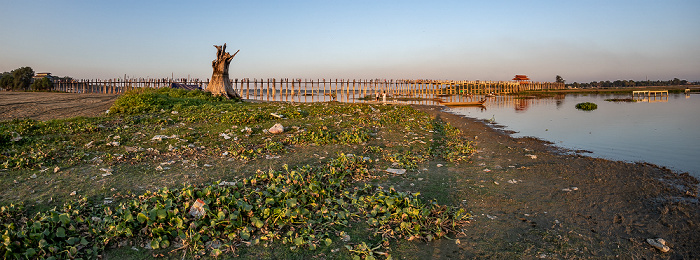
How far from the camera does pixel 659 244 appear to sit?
3607mm

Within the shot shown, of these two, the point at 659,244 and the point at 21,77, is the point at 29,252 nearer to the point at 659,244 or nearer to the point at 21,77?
the point at 659,244

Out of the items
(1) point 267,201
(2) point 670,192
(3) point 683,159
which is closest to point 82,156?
(1) point 267,201

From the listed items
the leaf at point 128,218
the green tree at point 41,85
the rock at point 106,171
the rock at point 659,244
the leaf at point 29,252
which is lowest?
the rock at point 659,244

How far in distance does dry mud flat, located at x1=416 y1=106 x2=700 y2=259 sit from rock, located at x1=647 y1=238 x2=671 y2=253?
39 millimetres

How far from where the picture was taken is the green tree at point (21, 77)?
3497cm

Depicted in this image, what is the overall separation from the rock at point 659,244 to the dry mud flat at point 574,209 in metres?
0.04

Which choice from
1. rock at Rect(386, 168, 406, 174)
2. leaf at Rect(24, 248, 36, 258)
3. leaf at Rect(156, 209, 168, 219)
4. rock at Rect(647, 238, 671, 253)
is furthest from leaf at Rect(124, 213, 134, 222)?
rock at Rect(647, 238, 671, 253)

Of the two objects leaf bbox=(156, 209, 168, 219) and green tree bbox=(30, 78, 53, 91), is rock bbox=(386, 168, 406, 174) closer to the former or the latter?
leaf bbox=(156, 209, 168, 219)

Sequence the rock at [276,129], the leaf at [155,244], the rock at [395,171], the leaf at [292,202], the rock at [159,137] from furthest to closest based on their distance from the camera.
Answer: the rock at [276,129] < the rock at [159,137] < the rock at [395,171] < the leaf at [292,202] < the leaf at [155,244]

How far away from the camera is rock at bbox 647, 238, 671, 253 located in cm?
353

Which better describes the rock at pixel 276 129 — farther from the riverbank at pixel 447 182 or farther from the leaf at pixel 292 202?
the leaf at pixel 292 202

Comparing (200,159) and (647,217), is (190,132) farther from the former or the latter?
(647,217)

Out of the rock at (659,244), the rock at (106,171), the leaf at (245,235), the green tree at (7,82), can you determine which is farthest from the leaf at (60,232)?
the green tree at (7,82)

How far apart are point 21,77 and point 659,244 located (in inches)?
1841
